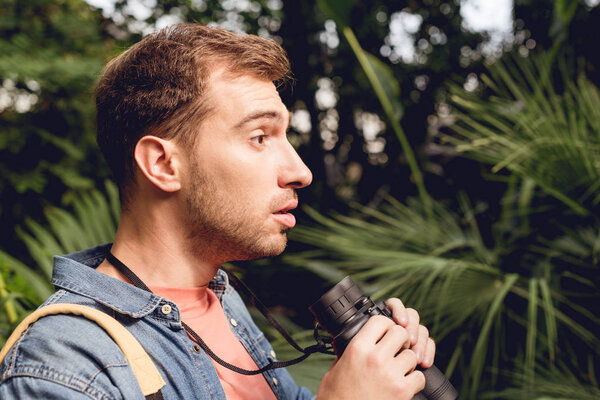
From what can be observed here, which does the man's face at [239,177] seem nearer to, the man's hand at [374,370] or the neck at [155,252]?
the neck at [155,252]

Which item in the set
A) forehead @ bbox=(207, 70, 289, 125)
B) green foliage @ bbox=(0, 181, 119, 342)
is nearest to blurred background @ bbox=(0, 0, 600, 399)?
green foliage @ bbox=(0, 181, 119, 342)

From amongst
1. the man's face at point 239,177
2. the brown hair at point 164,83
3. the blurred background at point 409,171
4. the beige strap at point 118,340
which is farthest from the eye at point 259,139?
the blurred background at point 409,171

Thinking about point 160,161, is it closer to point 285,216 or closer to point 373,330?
point 285,216

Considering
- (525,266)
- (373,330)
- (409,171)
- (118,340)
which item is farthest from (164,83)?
(409,171)

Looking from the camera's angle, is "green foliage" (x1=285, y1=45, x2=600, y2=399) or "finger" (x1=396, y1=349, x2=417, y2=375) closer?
"finger" (x1=396, y1=349, x2=417, y2=375)

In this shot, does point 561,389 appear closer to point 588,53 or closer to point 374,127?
point 588,53

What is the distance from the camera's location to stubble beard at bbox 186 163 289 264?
98 centimetres

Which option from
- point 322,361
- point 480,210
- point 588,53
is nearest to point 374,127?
point 588,53

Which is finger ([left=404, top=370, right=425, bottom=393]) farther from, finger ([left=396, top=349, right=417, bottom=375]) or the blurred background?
the blurred background

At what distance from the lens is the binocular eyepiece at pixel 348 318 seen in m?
0.87

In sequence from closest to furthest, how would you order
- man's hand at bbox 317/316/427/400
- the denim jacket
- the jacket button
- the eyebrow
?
the denim jacket < man's hand at bbox 317/316/427/400 < the jacket button < the eyebrow

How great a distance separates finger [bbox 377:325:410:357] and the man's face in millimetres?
302

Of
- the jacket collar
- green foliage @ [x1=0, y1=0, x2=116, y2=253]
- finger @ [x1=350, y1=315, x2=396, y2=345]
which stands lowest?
finger @ [x1=350, y1=315, x2=396, y2=345]

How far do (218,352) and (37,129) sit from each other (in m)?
2.63
